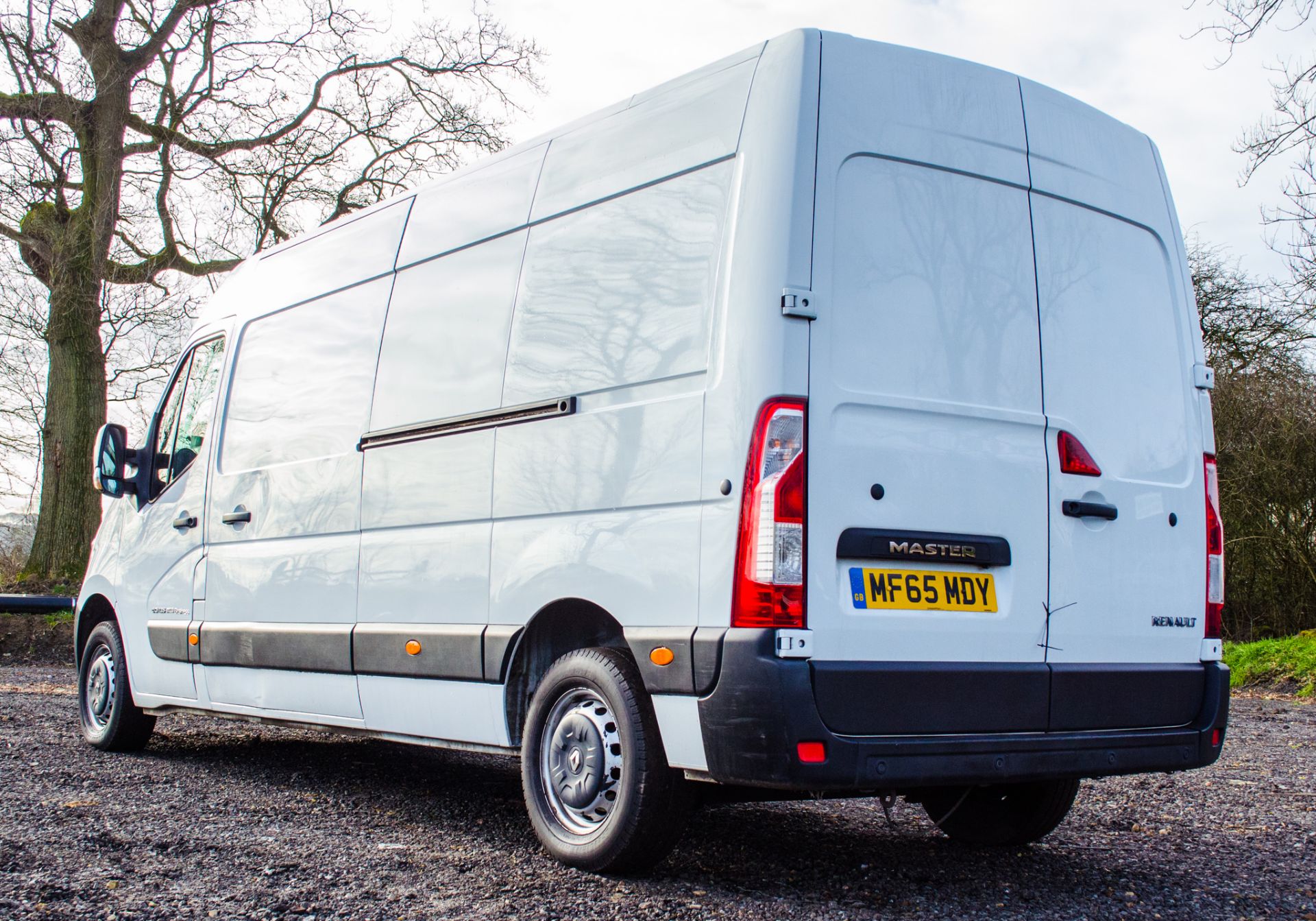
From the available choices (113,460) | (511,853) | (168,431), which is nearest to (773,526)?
(511,853)

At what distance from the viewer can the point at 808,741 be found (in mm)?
3299

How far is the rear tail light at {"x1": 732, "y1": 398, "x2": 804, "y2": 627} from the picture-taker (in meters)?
3.34

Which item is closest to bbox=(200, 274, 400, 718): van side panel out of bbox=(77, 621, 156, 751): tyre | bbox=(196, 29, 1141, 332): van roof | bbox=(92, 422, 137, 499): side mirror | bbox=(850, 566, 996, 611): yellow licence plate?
bbox=(196, 29, 1141, 332): van roof

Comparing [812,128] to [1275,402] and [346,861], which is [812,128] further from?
[1275,402]

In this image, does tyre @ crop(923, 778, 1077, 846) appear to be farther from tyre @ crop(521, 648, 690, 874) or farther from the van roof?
the van roof

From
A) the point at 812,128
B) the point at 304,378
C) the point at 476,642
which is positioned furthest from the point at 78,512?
the point at 812,128

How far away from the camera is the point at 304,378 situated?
5.69 m

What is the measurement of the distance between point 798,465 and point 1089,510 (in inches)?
44.3

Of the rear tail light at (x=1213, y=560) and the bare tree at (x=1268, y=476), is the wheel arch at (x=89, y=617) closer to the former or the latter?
the rear tail light at (x=1213, y=560)

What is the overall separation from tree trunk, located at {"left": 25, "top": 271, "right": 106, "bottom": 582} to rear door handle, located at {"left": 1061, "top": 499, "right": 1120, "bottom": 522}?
1389 centimetres

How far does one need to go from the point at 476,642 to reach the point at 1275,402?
38.6ft

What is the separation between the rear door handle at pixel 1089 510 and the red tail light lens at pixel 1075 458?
0.10 meters

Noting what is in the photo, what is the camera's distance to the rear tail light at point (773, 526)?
11.0 ft

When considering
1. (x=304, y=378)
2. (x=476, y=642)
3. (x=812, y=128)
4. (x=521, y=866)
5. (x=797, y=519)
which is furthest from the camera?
(x=304, y=378)
